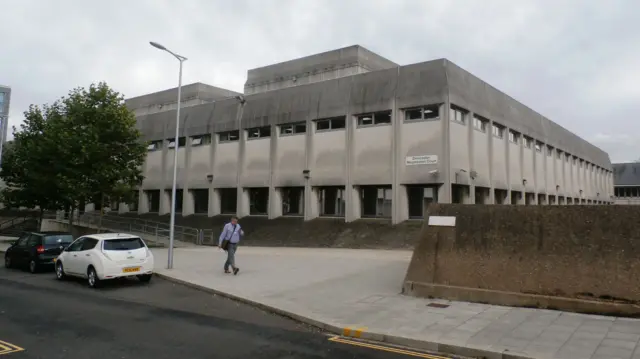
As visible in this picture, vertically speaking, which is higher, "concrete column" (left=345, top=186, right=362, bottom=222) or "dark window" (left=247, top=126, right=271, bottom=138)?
"dark window" (left=247, top=126, right=271, bottom=138)

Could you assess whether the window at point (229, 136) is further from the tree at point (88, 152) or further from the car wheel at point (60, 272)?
the car wheel at point (60, 272)

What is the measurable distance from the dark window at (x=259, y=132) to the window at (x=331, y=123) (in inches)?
161

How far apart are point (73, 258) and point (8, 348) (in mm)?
8046

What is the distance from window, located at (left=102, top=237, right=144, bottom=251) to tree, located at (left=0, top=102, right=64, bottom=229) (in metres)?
17.3

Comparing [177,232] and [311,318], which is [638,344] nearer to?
[311,318]

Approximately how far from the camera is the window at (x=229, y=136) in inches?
1257

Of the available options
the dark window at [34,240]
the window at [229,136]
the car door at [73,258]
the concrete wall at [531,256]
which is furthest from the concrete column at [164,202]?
the concrete wall at [531,256]

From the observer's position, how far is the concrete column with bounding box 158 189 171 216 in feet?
119

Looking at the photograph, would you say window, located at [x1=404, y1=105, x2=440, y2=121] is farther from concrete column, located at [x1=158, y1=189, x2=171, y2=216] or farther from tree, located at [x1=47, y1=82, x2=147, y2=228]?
concrete column, located at [x1=158, y1=189, x2=171, y2=216]

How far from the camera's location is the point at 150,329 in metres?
8.17

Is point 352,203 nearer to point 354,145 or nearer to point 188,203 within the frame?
point 354,145

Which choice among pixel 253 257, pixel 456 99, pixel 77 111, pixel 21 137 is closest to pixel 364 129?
pixel 456 99

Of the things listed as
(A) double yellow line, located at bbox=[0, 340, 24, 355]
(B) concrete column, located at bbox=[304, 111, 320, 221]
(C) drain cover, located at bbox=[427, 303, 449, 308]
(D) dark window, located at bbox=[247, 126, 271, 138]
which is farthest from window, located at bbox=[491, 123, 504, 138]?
(A) double yellow line, located at bbox=[0, 340, 24, 355]

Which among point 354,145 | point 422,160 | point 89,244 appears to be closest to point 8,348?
point 89,244
